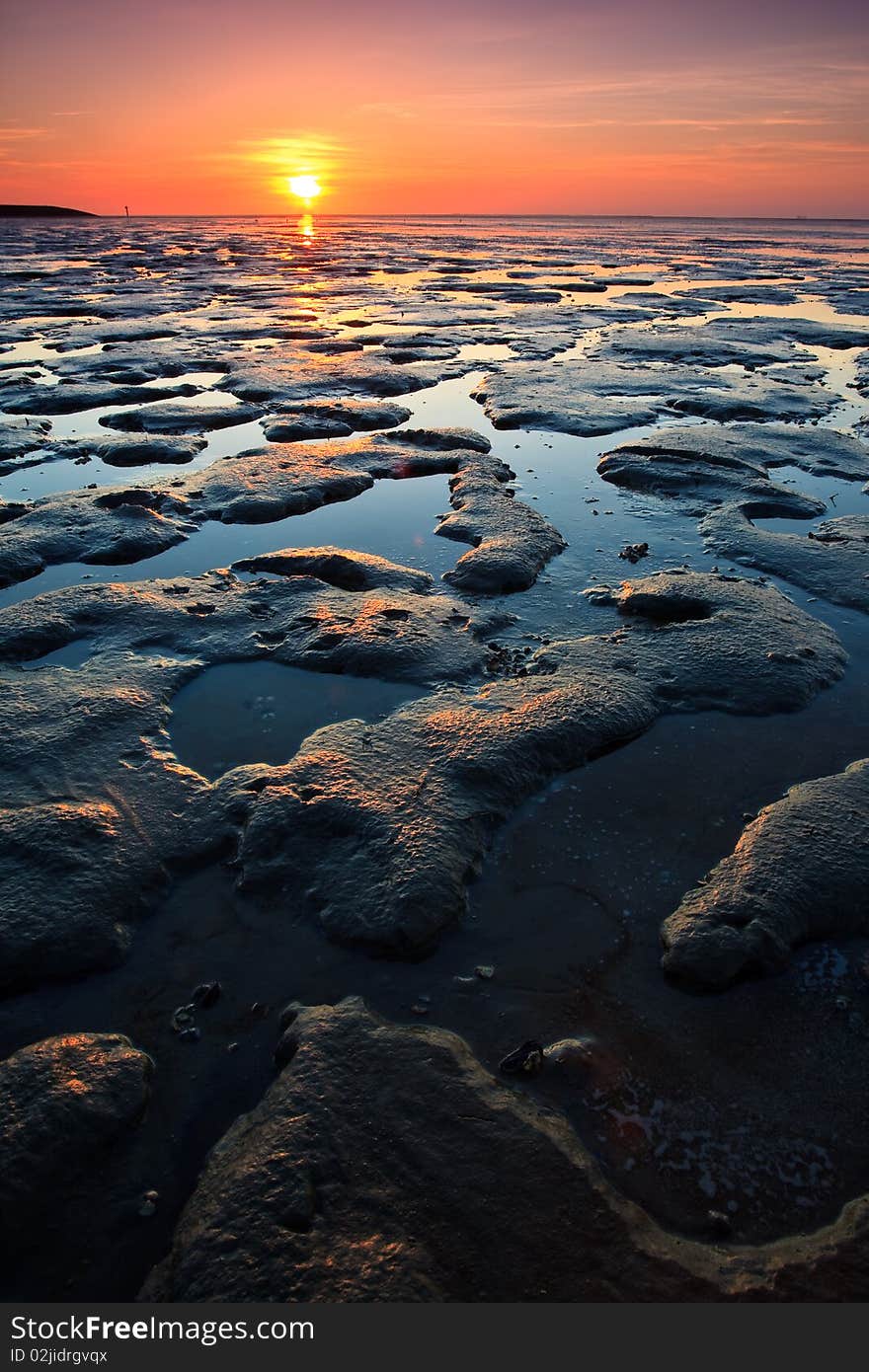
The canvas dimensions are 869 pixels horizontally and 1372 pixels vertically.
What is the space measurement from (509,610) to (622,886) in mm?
2755

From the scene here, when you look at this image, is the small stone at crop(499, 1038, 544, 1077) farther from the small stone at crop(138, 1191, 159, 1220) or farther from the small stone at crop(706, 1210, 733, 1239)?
the small stone at crop(138, 1191, 159, 1220)

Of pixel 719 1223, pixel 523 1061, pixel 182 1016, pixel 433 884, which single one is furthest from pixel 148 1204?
pixel 719 1223

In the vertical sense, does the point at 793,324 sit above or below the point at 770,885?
above

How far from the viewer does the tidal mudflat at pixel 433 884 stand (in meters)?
2.09

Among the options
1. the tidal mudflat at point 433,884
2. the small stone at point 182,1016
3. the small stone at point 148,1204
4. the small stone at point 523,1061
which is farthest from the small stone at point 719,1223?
the small stone at point 182,1016

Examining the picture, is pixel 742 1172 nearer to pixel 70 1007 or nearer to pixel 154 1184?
pixel 154 1184

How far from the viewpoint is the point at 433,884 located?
3133 mm

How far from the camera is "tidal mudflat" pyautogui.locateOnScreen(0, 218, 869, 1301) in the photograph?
2090 mm

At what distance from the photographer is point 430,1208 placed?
2062 mm

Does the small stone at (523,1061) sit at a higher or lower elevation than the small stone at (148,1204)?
higher

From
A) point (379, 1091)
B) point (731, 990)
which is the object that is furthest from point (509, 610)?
point (379, 1091)

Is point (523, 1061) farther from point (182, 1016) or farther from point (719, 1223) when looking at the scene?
point (182, 1016)

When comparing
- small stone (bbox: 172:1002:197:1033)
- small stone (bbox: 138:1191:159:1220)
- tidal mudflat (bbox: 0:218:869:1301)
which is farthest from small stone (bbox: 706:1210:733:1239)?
small stone (bbox: 172:1002:197:1033)

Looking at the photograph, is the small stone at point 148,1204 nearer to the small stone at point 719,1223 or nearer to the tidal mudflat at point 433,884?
the tidal mudflat at point 433,884
